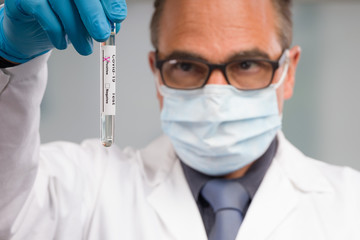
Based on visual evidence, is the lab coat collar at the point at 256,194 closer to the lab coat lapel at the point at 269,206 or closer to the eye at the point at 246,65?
the lab coat lapel at the point at 269,206

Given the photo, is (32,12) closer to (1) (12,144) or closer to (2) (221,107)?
(1) (12,144)

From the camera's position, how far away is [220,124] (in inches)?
46.3

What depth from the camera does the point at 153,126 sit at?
6.48 feet

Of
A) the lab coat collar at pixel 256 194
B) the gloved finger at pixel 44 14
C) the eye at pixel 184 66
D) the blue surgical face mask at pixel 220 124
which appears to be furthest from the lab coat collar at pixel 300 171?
the gloved finger at pixel 44 14

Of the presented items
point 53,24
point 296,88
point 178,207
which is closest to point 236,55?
point 178,207

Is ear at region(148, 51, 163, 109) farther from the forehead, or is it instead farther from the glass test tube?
the glass test tube

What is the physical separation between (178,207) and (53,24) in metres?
0.60

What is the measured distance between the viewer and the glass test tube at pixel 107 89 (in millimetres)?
860

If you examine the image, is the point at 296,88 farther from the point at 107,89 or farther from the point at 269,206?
the point at 107,89

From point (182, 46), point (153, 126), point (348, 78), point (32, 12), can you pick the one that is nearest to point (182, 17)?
point (182, 46)

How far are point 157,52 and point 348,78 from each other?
960 millimetres

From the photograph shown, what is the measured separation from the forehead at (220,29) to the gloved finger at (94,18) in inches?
17.7

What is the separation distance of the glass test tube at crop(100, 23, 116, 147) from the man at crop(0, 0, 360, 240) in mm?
247

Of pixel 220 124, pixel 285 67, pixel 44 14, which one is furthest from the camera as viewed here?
pixel 285 67
